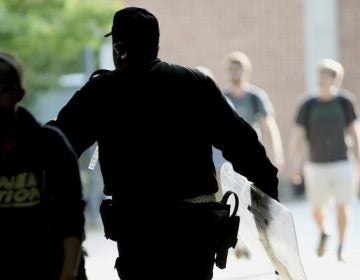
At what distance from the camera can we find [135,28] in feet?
15.4

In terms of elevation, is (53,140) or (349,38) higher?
(349,38)

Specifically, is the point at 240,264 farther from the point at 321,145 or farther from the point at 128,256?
the point at 128,256

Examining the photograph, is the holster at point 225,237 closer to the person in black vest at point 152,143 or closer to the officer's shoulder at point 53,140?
the person in black vest at point 152,143

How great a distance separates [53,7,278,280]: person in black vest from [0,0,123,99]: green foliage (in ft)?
30.8

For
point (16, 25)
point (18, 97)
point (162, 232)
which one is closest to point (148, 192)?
point (162, 232)

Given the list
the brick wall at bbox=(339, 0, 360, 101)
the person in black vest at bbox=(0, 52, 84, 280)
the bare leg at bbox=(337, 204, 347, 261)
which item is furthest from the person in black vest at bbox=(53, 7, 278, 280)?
the brick wall at bbox=(339, 0, 360, 101)

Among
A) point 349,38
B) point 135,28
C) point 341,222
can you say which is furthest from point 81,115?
point 349,38

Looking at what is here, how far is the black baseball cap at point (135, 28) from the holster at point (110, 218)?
671mm

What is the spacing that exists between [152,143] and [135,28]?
1.61 feet

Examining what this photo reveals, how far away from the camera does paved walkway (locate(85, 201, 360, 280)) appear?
9.40m

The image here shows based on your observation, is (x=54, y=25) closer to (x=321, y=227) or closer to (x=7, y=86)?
(x=321, y=227)

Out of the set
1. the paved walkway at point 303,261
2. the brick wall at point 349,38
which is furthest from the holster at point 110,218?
the brick wall at point 349,38

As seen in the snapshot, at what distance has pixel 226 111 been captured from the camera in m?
4.72

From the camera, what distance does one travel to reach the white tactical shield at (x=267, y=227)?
471 cm
